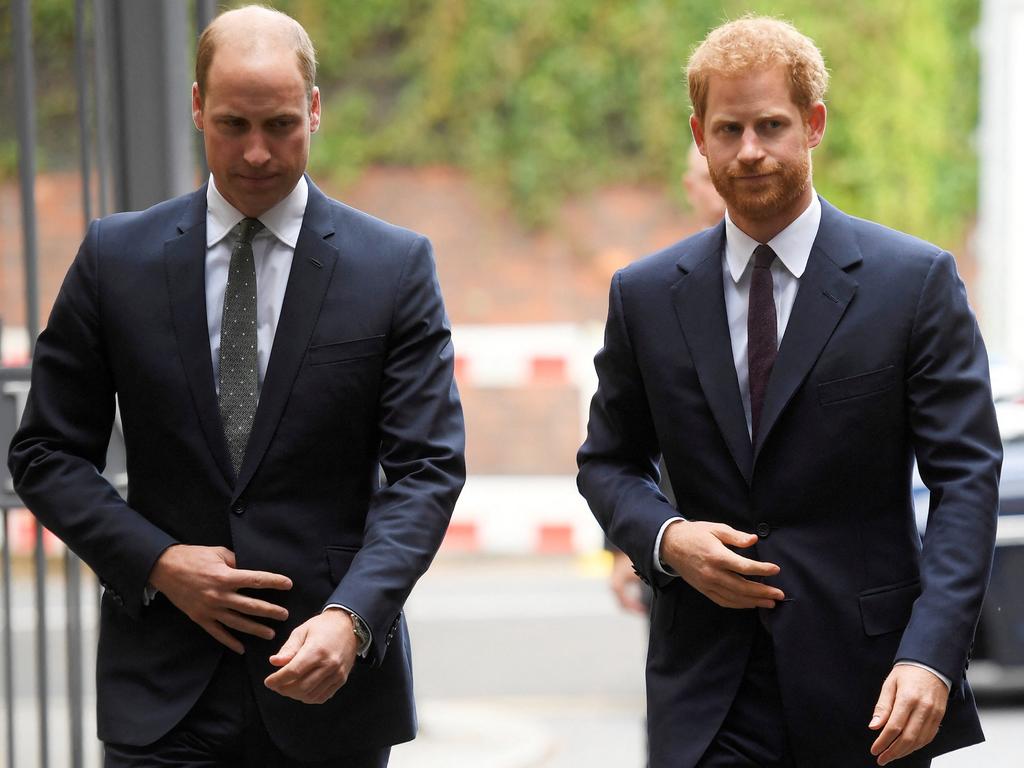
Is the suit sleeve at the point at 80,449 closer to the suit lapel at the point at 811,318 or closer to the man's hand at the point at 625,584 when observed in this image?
the suit lapel at the point at 811,318

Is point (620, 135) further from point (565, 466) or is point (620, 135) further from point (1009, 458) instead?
point (1009, 458)

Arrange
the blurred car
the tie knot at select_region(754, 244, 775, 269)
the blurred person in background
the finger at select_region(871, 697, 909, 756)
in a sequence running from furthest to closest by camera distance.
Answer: the blurred car < the blurred person in background < the tie knot at select_region(754, 244, 775, 269) < the finger at select_region(871, 697, 909, 756)

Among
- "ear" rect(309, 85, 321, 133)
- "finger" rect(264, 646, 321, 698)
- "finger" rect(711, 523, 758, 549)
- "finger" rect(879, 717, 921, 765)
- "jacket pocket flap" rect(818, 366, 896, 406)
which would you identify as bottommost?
"finger" rect(879, 717, 921, 765)

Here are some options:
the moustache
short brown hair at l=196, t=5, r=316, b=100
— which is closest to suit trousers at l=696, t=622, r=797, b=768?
the moustache

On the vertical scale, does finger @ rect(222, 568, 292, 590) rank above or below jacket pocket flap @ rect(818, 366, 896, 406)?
below

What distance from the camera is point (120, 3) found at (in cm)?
454

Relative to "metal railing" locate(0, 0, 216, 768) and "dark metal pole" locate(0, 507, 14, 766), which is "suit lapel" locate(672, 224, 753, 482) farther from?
"dark metal pole" locate(0, 507, 14, 766)

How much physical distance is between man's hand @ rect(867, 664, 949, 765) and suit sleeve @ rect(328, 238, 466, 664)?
2.70 ft

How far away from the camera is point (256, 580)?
2973mm

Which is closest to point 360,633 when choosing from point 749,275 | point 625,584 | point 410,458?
point 410,458

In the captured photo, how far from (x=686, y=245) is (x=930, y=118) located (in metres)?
13.2

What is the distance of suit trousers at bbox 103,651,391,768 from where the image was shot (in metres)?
3.01

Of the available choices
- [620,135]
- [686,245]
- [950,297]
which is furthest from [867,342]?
[620,135]

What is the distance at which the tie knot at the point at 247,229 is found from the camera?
10.2ft
